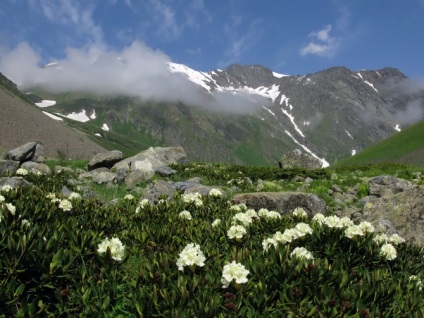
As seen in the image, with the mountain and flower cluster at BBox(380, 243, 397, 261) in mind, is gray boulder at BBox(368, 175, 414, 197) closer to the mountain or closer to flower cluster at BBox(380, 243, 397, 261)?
flower cluster at BBox(380, 243, 397, 261)

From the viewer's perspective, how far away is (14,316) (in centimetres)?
408

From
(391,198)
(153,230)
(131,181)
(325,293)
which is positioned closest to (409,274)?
(325,293)

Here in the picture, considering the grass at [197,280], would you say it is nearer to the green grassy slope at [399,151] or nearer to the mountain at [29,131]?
the green grassy slope at [399,151]

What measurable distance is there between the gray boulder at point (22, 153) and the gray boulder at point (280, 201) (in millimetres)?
19032

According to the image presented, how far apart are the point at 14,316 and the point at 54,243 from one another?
1.11 m

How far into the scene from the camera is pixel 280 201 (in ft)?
43.5

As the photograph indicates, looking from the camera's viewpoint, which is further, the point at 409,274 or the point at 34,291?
the point at 409,274

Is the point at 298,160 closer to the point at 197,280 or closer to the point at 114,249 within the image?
the point at 114,249

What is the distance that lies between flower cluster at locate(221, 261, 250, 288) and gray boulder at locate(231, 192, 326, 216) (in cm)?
825

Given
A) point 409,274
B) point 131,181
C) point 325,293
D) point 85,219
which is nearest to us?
point 325,293

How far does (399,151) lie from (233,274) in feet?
267

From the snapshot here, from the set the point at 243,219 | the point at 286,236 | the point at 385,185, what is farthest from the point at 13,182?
the point at 385,185

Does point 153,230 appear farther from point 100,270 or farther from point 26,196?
point 26,196

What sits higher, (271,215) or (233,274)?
(271,215)
